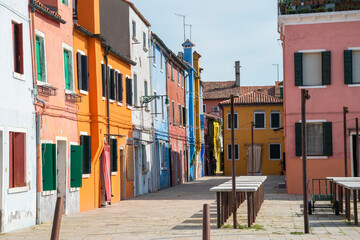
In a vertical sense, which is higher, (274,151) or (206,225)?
(274,151)

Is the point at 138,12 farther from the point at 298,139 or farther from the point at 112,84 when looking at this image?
the point at 298,139

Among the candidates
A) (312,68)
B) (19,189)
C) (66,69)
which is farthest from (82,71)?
(312,68)

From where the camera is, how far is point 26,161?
16.7 metres

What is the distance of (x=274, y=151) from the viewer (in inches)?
2302

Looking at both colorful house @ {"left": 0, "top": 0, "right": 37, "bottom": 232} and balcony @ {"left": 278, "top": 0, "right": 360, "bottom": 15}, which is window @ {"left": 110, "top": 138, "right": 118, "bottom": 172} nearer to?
colorful house @ {"left": 0, "top": 0, "right": 37, "bottom": 232}

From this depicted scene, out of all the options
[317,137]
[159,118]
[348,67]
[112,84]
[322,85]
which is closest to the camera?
[112,84]

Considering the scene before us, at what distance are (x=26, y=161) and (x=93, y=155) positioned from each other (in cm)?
637

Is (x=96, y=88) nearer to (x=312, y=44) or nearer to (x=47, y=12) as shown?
(x=47, y=12)

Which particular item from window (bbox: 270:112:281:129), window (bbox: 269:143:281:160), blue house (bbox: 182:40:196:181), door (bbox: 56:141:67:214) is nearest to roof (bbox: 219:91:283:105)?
window (bbox: 270:112:281:129)

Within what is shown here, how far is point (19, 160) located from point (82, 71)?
20.3 feet

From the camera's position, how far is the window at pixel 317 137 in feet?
88.1

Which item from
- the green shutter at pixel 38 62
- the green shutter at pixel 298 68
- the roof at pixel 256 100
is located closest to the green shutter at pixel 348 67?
the green shutter at pixel 298 68

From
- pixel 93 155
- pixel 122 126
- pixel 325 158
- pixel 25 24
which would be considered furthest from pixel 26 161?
pixel 325 158

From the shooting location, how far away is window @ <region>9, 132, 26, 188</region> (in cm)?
1595
